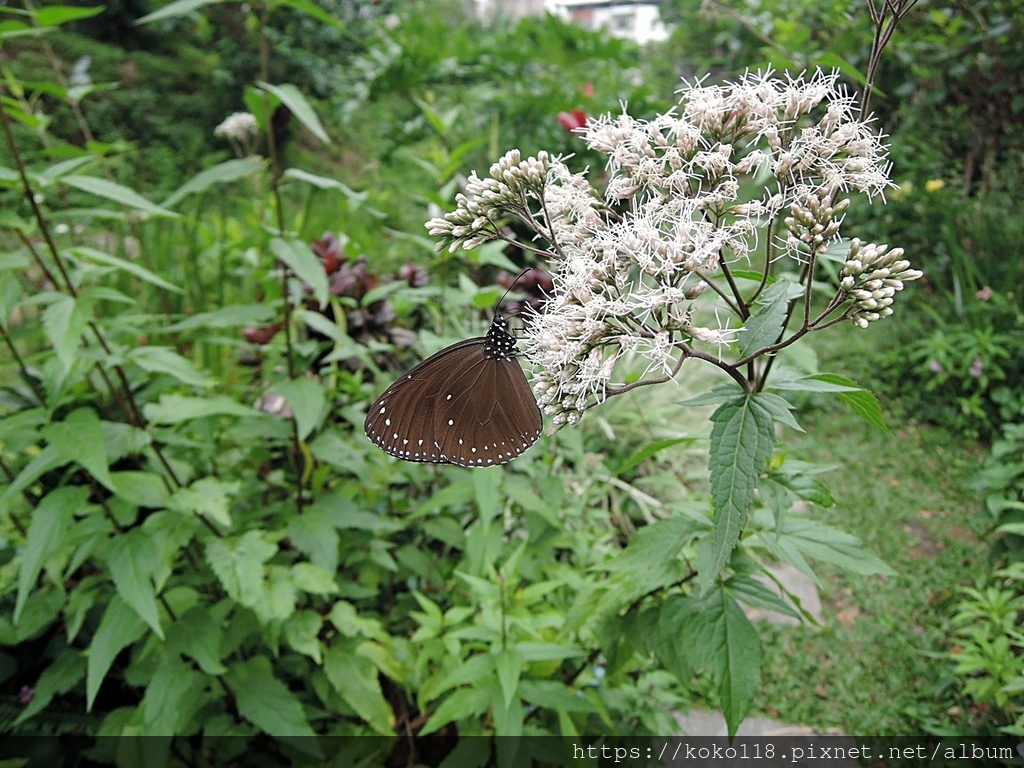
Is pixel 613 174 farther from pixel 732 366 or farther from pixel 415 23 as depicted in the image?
pixel 415 23

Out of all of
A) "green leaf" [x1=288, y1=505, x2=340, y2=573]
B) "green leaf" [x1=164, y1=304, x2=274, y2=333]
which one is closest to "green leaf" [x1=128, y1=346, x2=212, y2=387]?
"green leaf" [x1=164, y1=304, x2=274, y2=333]

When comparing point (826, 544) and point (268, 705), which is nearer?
point (826, 544)

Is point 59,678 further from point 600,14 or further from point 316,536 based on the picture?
point 600,14

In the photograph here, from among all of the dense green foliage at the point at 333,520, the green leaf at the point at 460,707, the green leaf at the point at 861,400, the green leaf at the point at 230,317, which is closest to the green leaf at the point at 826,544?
the dense green foliage at the point at 333,520

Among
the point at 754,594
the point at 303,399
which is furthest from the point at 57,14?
the point at 754,594

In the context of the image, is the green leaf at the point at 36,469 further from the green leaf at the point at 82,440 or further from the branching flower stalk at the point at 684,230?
the branching flower stalk at the point at 684,230

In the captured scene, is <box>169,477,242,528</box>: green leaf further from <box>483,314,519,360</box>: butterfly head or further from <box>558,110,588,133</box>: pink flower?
<box>558,110,588,133</box>: pink flower
